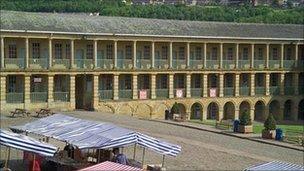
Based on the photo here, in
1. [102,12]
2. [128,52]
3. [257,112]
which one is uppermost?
[102,12]

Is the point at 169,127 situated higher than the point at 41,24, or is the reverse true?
the point at 41,24

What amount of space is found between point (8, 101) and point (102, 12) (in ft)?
200

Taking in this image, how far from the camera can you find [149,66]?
55.5 m

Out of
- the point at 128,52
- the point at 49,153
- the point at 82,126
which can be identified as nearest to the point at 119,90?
the point at 128,52

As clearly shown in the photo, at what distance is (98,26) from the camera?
5312cm

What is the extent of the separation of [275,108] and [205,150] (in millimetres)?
33291

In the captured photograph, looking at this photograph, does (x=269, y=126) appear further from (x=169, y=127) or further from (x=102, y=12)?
(x=102, y=12)

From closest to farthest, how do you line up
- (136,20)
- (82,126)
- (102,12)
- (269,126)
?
(82,126) < (269,126) < (136,20) < (102,12)

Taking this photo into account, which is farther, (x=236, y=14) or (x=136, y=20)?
(x=236, y=14)

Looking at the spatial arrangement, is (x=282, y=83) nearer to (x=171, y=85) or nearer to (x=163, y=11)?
(x=171, y=85)

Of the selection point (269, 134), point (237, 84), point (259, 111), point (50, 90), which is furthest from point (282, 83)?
point (269, 134)

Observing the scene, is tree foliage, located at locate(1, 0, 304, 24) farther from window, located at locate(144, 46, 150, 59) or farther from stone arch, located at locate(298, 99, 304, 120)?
window, located at locate(144, 46, 150, 59)

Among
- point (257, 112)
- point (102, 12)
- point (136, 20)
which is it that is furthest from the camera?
point (102, 12)

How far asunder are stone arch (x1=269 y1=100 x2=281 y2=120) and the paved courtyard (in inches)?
876
